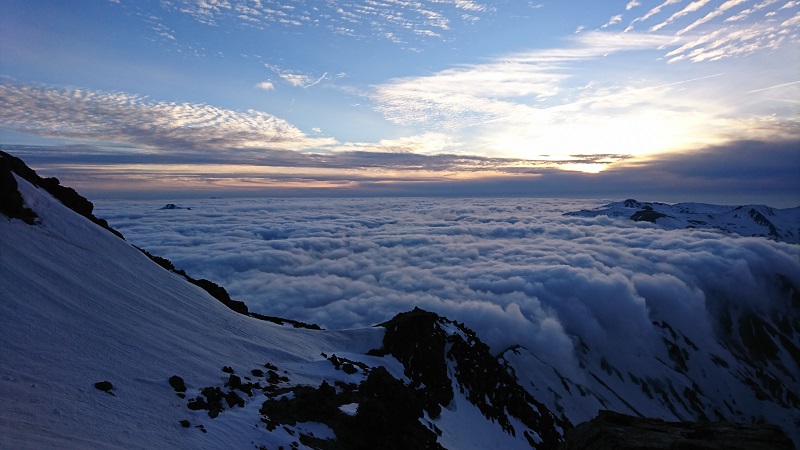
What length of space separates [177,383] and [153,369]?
1.93m

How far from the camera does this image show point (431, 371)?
1865 inches

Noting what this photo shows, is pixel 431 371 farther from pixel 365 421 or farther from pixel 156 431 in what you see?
pixel 156 431

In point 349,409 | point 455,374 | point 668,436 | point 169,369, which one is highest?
point 668,436

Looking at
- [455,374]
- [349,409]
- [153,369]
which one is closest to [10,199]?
[153,369]

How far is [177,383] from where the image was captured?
2077 cm

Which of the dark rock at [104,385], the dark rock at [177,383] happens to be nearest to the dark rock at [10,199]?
the dark rock at [177,383]

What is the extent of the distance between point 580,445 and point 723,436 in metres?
4.63

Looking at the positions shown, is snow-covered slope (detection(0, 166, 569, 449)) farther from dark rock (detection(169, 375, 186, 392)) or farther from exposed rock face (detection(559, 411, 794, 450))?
exposed rock face (detection(559, 411, 794, 450))

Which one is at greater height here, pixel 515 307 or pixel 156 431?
pixel 156 431

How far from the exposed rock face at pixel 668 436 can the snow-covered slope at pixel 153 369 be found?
1143 cm

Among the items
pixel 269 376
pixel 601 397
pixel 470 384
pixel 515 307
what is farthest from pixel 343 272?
pixel 269 376

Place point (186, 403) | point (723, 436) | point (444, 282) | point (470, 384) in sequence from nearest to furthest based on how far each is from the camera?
1. point (723, 436)
2. point (186, 403)
3. point (470, 384)
4. point (444, 282)

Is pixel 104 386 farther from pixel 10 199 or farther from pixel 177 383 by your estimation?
pixel 10 199

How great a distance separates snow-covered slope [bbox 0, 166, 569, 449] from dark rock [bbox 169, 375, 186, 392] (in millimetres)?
120
